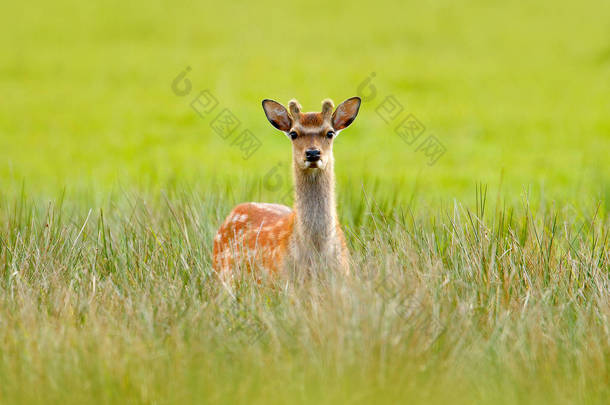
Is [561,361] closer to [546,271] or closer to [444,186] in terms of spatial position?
[546,271]

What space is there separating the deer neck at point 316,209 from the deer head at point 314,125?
2.6 inches

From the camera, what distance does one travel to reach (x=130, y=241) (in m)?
6.27

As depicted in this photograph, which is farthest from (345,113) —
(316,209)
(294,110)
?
(316,209)

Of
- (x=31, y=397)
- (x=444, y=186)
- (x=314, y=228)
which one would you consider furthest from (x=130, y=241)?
(x=444, y=186)

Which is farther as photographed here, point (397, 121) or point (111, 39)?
point (111, 39)

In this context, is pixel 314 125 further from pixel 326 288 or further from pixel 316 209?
pixel 326 288

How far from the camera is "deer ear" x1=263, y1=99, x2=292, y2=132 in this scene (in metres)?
6.32

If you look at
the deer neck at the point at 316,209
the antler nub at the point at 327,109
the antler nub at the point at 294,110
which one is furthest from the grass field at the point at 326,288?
the antler nub at the point at 294,110

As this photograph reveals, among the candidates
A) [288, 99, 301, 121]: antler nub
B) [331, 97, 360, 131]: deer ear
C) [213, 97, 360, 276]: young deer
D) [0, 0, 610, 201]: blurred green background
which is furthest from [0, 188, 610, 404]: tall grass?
[0, 0, 610, 201]: blurred green background

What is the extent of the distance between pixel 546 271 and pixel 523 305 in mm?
439

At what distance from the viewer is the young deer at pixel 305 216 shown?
19.6 feet

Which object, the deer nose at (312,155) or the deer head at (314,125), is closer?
the deer nose at (312,155)

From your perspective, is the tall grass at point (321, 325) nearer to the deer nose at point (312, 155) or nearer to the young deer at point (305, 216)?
the young deer at point (305, 216)

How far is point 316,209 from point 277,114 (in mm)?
763
